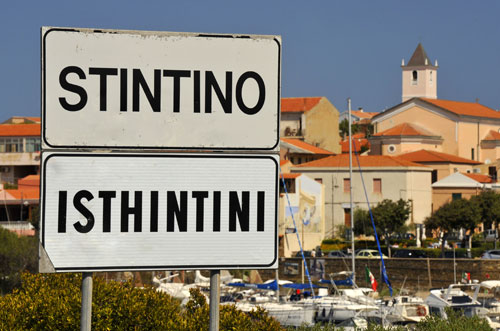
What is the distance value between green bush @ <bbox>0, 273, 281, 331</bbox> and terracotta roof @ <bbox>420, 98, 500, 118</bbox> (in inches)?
3285

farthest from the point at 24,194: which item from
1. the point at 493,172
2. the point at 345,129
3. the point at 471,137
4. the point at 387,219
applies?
the point at 345,129

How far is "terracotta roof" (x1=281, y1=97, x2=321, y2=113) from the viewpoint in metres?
86.3

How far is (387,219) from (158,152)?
55437 mm

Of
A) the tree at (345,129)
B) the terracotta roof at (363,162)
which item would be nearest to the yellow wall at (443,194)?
the terracotta roof at (363,162)

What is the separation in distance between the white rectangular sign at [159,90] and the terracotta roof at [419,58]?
378ft

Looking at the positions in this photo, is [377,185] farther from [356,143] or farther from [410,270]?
[356,143]

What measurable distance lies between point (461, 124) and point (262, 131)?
88786 millimetres

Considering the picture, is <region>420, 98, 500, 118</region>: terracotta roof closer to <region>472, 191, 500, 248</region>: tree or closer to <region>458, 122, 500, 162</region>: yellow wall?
<region>458, 122, 500, 162</region>: yellow wall

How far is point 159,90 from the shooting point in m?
3.96

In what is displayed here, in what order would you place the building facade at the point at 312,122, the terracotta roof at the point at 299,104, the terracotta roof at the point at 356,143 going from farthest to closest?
the terracotta roof at the point at 356,143
the terracotta roof at the point at 299,104
the building facade at the point at 312,122

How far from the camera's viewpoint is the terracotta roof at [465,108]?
93.1 m

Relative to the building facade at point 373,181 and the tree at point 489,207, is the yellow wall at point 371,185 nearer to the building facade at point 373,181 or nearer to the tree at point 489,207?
the building facade at point 373,181

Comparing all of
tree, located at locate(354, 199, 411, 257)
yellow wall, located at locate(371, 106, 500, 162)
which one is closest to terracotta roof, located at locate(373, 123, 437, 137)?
yellow wall, located at locate(371, 106, 500, 162)

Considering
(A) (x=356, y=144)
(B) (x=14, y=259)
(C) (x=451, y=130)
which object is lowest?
(B) (x=14, y=259)
